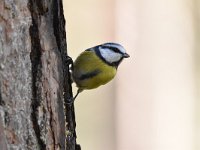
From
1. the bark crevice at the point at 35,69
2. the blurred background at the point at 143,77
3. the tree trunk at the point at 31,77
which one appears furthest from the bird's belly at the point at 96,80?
the blurred background at the point at 143,77

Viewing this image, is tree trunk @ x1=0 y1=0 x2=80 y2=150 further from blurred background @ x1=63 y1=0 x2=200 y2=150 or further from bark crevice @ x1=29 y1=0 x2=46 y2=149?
blurred background @ x1=63 y1=0 x2=200 y2=150

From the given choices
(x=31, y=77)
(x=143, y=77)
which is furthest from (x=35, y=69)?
(x=143, y=77)

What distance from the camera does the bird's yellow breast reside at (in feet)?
Result: 9.33

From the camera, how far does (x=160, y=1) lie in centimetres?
640

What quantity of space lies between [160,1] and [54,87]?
469cm

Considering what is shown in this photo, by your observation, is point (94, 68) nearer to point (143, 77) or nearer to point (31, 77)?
point (31, 77)

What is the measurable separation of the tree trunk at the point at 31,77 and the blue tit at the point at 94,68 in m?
0.94

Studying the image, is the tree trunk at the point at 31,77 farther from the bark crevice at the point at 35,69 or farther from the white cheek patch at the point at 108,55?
the white cheek patch at the point at 108,55

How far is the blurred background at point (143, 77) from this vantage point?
6.03 metres

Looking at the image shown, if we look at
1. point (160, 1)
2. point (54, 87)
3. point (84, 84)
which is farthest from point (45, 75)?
point (160, 1)

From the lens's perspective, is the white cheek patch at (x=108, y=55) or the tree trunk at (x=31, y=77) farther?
the white cheek patch at (x=108, y=55)

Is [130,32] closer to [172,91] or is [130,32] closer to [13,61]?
[172,91]

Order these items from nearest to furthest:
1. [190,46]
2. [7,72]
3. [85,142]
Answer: [7,72], [85,142], [190,46]

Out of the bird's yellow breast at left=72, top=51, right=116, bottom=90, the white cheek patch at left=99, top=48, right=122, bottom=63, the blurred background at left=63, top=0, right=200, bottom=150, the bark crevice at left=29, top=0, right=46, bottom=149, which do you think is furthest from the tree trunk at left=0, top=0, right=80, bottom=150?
the blurred background at left=63, top=0, right=200, bottom=150
